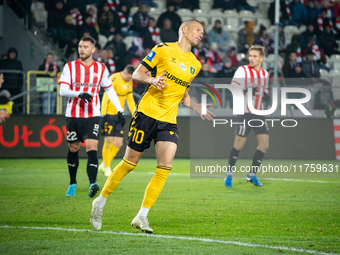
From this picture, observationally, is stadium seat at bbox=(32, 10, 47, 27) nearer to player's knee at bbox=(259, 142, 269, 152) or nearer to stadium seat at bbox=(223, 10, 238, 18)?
stadium seat at bbox=(223, 10, 238, 18)

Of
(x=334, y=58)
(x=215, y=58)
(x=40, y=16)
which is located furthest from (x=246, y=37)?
(x=40, y=16)

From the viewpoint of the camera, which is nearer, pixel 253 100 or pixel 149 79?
pixel 149 79

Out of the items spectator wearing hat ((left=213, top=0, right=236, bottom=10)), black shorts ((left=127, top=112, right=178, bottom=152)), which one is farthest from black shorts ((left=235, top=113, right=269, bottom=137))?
spectator wearing hat ((left=213, top=0, right=236, bottom=10))

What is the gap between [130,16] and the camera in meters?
17.2

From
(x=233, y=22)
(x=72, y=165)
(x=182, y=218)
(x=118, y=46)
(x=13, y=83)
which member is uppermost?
(x=233, y=22)

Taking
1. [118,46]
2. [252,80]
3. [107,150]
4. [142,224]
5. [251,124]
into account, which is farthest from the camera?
[118,46]

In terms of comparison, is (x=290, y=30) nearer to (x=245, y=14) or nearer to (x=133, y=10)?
(x=245, y=14)

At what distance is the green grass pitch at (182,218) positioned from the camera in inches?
149

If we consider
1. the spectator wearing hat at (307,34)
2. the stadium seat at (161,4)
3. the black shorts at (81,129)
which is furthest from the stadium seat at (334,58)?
the black shorts at (81,129)

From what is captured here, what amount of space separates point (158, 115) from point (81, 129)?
2.42m

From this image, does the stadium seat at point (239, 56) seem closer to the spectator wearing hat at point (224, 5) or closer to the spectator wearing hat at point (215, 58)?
the spectator wearing hat at point (215, 58)

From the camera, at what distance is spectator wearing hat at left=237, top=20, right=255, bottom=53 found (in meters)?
17.2

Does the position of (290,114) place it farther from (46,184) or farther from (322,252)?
(322,252)

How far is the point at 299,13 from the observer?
739 inches
